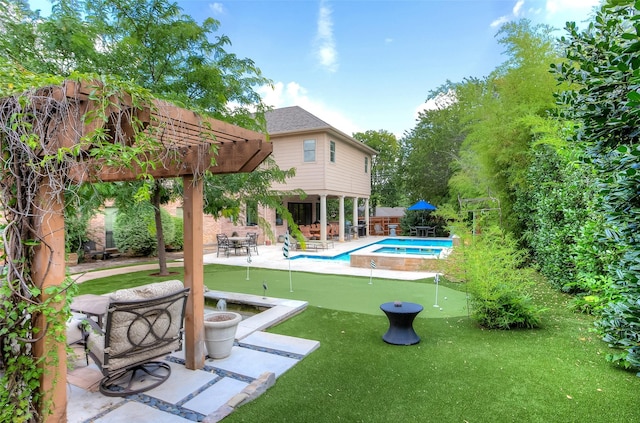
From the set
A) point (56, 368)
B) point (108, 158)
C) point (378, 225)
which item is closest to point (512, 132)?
point (108, 158)

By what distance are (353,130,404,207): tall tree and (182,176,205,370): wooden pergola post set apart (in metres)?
31.3

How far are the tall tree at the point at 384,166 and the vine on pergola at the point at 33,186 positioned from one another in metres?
32.8

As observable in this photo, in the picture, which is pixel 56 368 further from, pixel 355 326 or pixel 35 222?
pixel 355 326

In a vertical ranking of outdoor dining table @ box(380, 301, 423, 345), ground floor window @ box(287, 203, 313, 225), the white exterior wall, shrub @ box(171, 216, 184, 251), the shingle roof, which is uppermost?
the shingle roof

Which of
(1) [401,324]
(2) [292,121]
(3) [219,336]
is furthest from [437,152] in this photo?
(3) [219,336]

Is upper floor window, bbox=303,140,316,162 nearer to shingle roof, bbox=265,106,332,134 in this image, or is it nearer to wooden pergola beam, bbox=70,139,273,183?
shingle roof, bbox=265,106,332,134

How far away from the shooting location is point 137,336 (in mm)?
3254

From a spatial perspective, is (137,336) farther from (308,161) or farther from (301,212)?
(301,212)

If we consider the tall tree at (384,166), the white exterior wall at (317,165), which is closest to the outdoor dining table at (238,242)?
the white exterior wall at (317,165)

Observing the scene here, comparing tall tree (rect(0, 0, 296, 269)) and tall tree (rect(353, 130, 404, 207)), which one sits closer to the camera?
tall tree (rect(0, 0, 296, 269))

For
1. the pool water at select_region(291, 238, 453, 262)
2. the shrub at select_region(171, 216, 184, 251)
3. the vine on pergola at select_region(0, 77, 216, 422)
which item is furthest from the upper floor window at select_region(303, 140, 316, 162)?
the vine on pergola at select_region(0, 77, 216, 422)

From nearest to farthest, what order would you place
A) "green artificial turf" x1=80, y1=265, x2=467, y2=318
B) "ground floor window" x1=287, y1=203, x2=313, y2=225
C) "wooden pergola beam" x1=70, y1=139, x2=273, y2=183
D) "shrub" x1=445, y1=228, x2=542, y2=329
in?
"wooden pergola beam" x1=70, y1=139, x2=273, y2=183, "shrub" x1=445, y1=228, x2=542, y2=329, "green artificial turf" x1=80, y1=265, x2=467, y2=318, "ground floor window" x1=287, y1=203, x2=313, y2=225

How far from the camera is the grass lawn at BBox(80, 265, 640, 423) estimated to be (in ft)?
9.79

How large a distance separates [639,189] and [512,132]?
797cm
